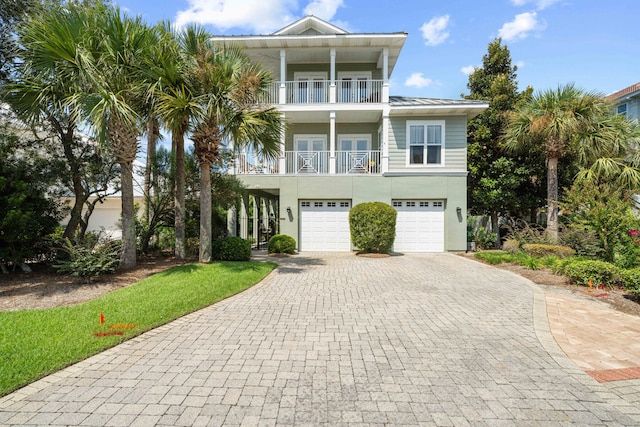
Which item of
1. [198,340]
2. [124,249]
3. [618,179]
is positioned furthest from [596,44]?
[124,249]

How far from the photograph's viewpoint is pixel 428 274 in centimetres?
974

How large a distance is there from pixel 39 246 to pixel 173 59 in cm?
612

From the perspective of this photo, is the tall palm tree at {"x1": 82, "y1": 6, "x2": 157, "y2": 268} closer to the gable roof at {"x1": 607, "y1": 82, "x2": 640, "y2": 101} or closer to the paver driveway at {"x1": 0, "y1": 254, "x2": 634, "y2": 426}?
the paver driveway at {"x1": 0, "y1": 254, "x2": 634, "y2": 426}

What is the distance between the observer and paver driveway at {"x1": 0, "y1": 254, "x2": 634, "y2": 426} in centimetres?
292

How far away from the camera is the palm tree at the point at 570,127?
12.9 metres

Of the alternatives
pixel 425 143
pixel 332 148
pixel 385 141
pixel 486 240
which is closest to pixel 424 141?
pixel 425 143

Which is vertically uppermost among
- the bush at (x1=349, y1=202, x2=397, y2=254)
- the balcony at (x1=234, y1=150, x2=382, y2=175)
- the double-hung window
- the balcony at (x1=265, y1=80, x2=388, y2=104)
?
the balcony at (x1=265, y1=80, x2=388, y2=104)

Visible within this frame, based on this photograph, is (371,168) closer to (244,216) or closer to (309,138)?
(309,138)

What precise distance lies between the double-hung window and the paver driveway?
10.0 m

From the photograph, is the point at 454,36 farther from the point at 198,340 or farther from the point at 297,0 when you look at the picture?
the point at 198,340

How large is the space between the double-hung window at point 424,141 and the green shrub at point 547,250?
5687mm

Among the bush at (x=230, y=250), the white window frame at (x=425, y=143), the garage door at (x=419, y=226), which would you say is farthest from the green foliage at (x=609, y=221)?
the bush at (x=230, y=250)

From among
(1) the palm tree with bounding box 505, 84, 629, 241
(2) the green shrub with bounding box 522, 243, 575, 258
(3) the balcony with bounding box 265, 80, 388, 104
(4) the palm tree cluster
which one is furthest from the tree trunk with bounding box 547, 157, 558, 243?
(4) the palm tree cluster

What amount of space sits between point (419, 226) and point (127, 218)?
39.1 ft
